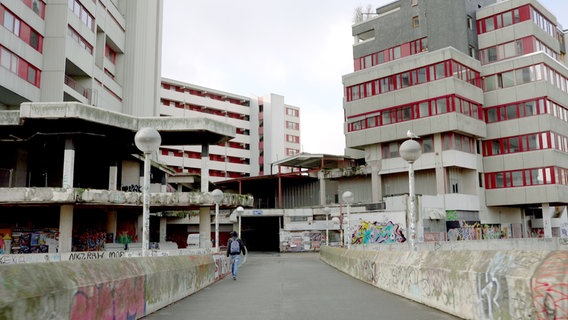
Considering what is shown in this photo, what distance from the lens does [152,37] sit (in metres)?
55.7

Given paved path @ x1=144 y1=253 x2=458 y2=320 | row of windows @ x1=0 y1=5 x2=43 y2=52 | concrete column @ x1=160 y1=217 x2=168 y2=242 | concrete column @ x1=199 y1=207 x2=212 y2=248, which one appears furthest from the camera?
concrete column @ x1=160 y1=217 x2=168 y2=242

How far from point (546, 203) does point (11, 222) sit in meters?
Answer: 43.3

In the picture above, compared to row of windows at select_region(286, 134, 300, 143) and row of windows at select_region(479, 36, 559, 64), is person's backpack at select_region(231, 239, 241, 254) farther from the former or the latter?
row of windows at select_region(286, 134, 300, 143)

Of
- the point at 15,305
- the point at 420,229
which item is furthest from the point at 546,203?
the point at 15,305

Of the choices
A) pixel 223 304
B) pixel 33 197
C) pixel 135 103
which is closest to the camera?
pixel 223 304

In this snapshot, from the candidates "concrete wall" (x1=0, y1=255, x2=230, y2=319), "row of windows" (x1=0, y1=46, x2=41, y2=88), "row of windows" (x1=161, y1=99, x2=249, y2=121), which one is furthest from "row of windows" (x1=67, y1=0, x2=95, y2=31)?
"concrete wall" (x1=0, y1=255, x2=230, y2=319)

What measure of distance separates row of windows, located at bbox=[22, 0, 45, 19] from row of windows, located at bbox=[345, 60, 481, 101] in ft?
94.0

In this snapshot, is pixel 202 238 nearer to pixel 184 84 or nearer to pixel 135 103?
pixel 135 103

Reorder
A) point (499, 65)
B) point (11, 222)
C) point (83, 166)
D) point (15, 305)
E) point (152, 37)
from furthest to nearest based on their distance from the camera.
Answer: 1. point (152, 37)
2. point (499, 65)
3. point (83, 166)
4. point (11, 222)
5. point (15, 305)

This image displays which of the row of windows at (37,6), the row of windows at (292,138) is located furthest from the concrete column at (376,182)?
the row of windows at (292,138)

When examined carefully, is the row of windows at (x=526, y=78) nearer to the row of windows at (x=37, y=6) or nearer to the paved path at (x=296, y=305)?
the row of windows at (x=37, y=6)

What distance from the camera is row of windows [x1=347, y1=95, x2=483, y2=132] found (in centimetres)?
4409

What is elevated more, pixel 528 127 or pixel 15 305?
pixel 528 127

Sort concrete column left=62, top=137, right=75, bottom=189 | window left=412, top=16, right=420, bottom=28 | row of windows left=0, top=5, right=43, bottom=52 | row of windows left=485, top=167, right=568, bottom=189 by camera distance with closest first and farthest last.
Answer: row of windows left=0, top=5, right=43, bottom=52
concrete column left=62, top=137, right=75, bottom=189
row of windows left=485, top=167, right=568, bottom=189
window left=412, top=16, right=420, bottom=28
